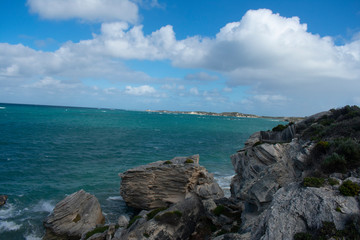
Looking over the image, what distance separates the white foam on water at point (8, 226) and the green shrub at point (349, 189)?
27.2 meters

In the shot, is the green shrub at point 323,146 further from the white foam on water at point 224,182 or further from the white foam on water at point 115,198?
the white foam on water at point 115,198

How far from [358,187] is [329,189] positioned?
3.71 feet

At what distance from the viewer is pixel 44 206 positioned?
26.7m

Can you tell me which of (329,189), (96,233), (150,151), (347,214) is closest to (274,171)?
(329,189)

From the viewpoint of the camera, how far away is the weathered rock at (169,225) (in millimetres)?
16639

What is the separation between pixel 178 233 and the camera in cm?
1741

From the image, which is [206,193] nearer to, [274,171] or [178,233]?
[178,233]

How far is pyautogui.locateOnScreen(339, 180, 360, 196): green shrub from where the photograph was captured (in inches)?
386

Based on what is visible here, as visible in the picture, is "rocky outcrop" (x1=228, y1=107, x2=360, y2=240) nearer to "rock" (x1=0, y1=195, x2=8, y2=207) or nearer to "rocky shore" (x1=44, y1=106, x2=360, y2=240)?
"rocky shore" (x1=44, y1=106, x2=360, y2=240)

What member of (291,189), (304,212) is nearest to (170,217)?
(291,189)

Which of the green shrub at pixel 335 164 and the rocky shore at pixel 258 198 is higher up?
the green shrub at pixel 335 164

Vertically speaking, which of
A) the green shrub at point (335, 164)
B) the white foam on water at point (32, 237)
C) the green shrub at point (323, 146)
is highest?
the green shrub at point (323, 146)

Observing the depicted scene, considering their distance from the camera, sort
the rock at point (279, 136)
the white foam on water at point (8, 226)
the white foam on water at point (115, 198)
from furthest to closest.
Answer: the white foam on water at point (115, 198) < the rock at point (279, 136) < the white foam on water at point (8, 226)

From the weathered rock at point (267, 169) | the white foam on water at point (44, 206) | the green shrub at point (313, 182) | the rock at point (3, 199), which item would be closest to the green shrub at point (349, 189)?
the green shrub at point (313, 182)
